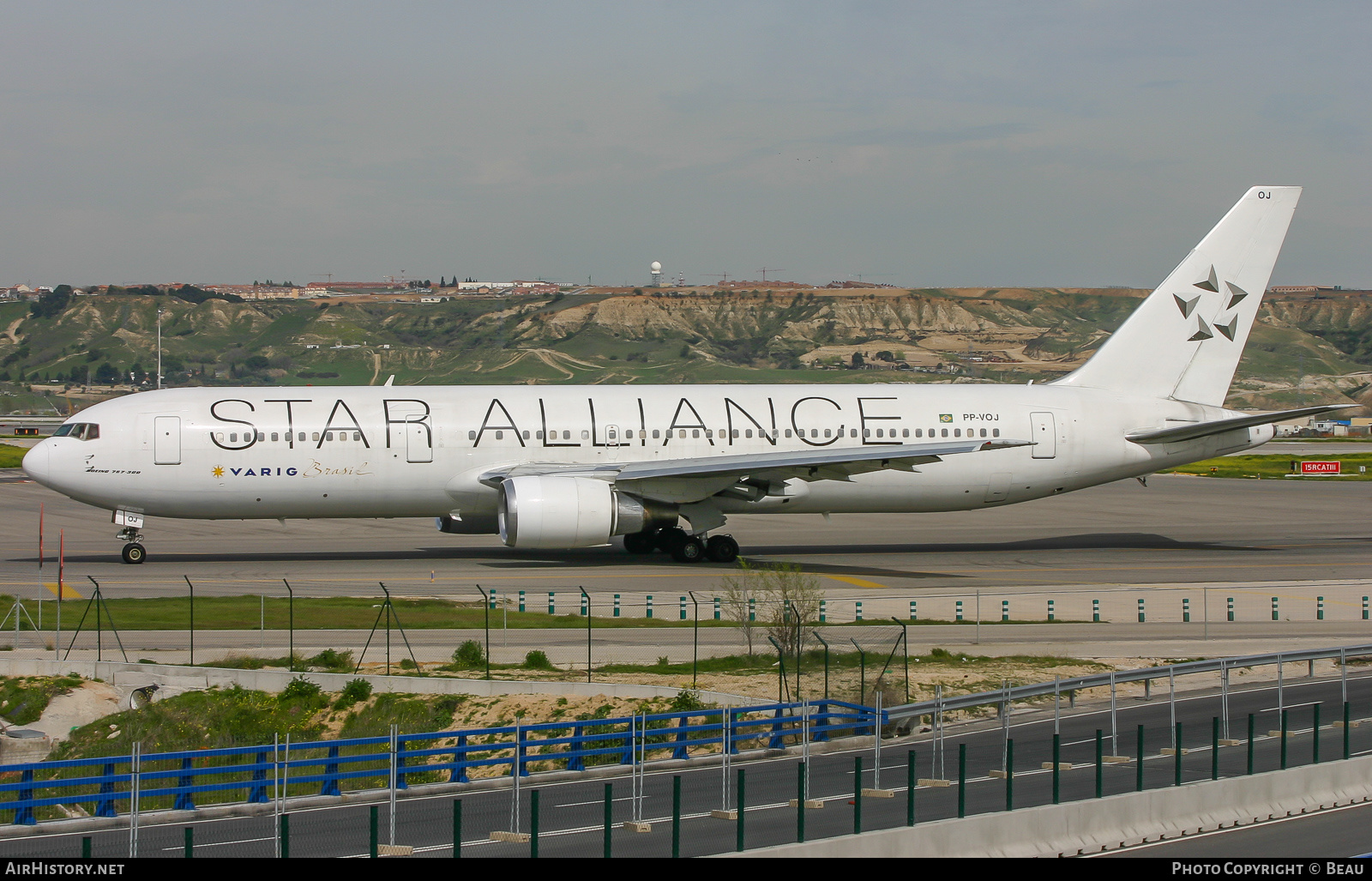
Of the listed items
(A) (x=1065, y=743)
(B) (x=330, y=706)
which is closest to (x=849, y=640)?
(A) (x=1065, y=743)

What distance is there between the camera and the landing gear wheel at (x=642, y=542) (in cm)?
4309

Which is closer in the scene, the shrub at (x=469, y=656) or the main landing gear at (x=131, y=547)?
the shrub at (x=469, y=656)

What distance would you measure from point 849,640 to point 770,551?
19.0 m

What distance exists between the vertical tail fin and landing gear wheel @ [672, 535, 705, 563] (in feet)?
48.6

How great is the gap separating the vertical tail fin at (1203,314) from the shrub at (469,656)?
25.6 m

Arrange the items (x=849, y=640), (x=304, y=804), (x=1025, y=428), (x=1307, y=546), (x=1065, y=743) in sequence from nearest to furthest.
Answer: (x=304, y=804)
(x=1065, y=743)
(x=849, y=640)
(x=1025, y=428)
(x=1307, y=546)

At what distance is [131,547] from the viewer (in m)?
40.2

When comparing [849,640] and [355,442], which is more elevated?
[355,442]

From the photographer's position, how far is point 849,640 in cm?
2578

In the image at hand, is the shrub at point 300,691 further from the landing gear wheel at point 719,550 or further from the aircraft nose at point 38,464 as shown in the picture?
the landing gear wheel at point 719,550

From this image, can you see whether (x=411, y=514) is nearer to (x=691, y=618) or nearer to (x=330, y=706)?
(x=691, y=618)

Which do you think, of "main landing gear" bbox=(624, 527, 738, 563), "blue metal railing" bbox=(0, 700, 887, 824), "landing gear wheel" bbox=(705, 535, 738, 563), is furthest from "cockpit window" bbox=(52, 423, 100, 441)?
"landing gear wheel" bbox=(705, 535, 738, 563)

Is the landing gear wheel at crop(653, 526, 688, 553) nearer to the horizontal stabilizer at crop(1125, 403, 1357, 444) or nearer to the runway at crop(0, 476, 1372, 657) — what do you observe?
the runway at crop(0, 476, 1372, 657)

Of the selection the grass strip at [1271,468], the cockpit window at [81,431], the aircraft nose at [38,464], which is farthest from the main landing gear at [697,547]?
the grass strip at [1271,468]
